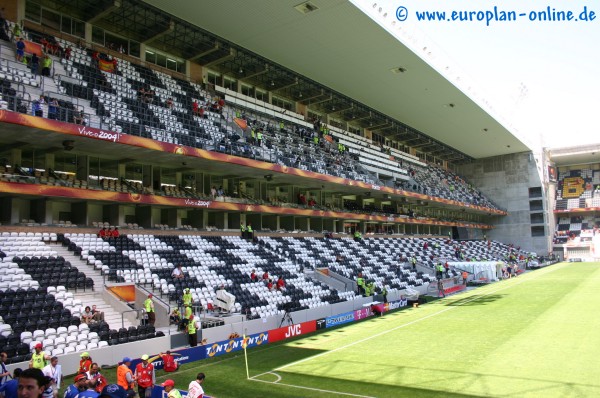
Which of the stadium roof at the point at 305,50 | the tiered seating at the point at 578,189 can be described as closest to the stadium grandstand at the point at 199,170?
the stadium roof at the point at 305,50

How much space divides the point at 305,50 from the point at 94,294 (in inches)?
960

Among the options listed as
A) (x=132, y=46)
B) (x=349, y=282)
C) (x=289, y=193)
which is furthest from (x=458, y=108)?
(x=132, y=46)

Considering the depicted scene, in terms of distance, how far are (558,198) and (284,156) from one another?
66.3m

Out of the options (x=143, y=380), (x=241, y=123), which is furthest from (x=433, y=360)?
(x=241, y=123)

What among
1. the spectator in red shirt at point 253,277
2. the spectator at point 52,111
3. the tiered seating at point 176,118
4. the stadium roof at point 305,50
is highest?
A: the stadium roof at point 305,50

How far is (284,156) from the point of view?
3594cm

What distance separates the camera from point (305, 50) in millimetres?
36469

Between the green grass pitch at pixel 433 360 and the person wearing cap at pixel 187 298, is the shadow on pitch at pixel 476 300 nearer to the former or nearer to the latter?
the green grass pitch at pixel 433 360

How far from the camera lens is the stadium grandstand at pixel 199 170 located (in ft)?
65.4

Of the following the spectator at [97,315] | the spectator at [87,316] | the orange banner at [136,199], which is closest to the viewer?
the spectator at [87,316]

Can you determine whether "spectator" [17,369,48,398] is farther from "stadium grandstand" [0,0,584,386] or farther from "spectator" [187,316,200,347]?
"spectator" [187,316,200,347]

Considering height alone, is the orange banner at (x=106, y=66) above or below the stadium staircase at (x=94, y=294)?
above

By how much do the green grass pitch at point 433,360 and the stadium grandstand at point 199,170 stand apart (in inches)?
125

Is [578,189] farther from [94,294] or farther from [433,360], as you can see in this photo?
[94,294]
